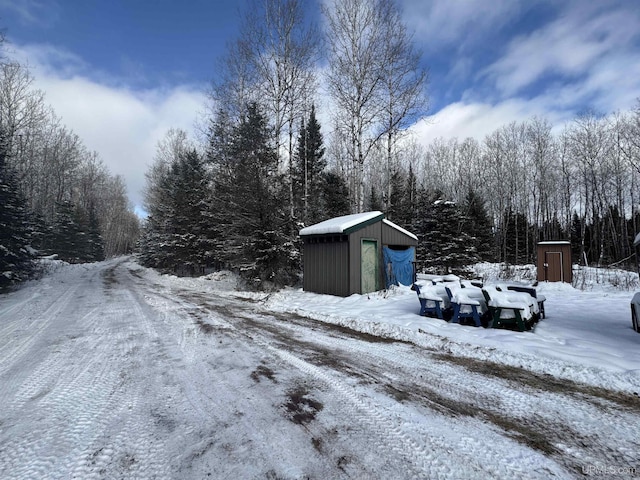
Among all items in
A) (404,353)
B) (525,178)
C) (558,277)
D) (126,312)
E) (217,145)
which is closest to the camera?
(404,353)

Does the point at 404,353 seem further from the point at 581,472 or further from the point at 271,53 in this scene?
the point at 271,53

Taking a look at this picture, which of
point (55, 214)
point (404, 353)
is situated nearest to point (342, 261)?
point (404, 353)

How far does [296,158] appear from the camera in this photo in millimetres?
21500

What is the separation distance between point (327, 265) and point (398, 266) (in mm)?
2818

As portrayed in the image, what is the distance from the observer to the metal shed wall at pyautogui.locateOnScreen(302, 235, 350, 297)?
33.5 ft

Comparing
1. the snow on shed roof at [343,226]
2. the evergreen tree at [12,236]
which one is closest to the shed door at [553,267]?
the snow on shed roof at [343,226]

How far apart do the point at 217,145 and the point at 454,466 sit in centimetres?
2105

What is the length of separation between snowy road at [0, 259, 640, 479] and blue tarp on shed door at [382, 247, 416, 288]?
20.9ft

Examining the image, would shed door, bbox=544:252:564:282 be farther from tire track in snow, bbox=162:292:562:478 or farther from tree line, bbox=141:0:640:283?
tire track in snow, bbox=162:292:562:478

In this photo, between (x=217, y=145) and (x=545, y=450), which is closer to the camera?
(x=545, y=450)

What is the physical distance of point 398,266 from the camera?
37.8ft

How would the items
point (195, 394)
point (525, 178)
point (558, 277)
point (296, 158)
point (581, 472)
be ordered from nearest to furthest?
point (581, 472) → point (195, 394) → point (558, 277) → point (296, 158) → point (525, 178)

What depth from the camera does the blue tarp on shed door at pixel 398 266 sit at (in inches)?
439

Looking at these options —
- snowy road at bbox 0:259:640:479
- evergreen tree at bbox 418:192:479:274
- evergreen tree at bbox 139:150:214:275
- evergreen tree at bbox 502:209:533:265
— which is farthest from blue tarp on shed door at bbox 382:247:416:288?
evergreen tree at bbox 502:209:533:265
